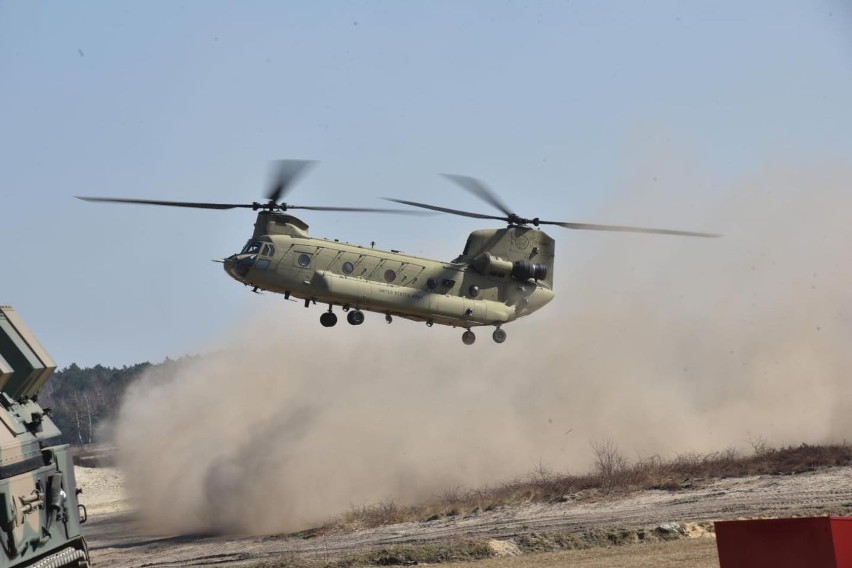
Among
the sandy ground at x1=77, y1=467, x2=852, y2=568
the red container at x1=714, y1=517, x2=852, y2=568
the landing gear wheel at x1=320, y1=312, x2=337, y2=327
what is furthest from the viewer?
the landing gear wheel at x1=320, y1=312, x2=337, y2=327

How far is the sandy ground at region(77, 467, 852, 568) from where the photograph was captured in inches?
907

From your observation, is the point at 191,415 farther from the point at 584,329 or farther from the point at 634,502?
the point at 634,502

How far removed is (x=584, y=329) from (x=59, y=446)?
32473mm

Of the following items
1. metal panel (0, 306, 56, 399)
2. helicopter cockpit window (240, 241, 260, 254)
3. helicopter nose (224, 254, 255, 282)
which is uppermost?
helicopter cockpit window (240, 241, 260, 254)

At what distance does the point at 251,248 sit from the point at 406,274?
3666 millimetres

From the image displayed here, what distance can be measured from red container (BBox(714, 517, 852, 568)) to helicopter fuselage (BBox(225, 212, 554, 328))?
55.3ft

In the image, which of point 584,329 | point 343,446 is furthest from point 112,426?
point 584,329

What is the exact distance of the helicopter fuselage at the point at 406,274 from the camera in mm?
27000

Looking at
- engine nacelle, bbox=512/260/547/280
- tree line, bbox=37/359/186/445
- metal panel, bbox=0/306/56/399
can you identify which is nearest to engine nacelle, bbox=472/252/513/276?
engine nacelle, bbox=512/260/547/280

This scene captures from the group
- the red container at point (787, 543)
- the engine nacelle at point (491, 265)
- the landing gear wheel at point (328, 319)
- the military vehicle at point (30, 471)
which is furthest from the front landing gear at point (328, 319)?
the red container at point (787, 543)

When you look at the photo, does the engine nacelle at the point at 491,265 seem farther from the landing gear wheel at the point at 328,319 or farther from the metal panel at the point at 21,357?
the metal panel at the point at 21,357

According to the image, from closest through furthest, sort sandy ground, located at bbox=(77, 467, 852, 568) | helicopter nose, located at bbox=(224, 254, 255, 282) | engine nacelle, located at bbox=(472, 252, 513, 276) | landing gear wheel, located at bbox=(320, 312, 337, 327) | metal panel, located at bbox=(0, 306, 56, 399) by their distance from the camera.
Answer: metal panel, located at bbox=(0, 306, 56, 399) < sandy ground, located at bbox=(77, 467, 852, 568) < helicopter nose, located at bbox=(224, 254, 255, 282) < landing gear wheel, located at bbox=(320, 312, 337, 327) < engine nacelle, located at bbox=(472, 252, 513, 276)

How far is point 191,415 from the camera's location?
147ft

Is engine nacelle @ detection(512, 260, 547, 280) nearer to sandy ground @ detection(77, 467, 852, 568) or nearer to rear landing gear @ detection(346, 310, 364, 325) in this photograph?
rear landing gear @ detection(346, 310, 364, 325)
